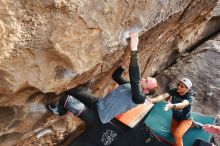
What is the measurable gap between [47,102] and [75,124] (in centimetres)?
116

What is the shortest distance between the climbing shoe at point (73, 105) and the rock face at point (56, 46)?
0.20m

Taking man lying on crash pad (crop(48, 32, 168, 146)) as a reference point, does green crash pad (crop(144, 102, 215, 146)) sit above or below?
below

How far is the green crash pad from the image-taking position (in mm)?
6262

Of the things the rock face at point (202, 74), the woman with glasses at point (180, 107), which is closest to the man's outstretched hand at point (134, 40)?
the woman with glasses at point (180, 107)

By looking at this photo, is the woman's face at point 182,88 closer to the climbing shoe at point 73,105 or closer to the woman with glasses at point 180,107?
the woman with glasses at point 180,107

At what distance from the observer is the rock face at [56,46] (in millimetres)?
3342

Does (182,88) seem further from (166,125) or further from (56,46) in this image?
(56,46)

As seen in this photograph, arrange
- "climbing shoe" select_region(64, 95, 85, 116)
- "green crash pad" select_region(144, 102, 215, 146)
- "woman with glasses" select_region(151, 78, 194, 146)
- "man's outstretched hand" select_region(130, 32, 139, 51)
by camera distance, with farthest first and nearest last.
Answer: "green crash pad" select_region(144, 102, 215, 146), "woman with glasses" select_region(151, 78, 194, 146), "climbing shoe" select_region(64, 95, 85, 116), "man's outstretched hand" select_region(130, 32, 139, 51)

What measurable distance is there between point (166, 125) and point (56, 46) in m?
3.48

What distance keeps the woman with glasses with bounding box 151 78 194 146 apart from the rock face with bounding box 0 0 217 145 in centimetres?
85

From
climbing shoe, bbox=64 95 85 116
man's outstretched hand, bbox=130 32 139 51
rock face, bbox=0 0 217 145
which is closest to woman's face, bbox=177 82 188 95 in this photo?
rock face, bbox=0 0 217 145

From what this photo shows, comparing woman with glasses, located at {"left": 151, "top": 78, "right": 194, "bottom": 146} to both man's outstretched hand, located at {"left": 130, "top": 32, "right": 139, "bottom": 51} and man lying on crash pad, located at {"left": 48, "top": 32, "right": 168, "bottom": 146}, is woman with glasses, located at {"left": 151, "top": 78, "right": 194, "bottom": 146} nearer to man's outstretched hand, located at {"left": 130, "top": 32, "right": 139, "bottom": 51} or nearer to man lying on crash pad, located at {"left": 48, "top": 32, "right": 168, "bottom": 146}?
man lying on crash pad, located at {"left": 48, "top": 32, "right": 168, "bottom": 146}

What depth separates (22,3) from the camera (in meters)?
3.22

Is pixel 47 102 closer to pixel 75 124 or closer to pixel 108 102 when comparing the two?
pixel 108 102
